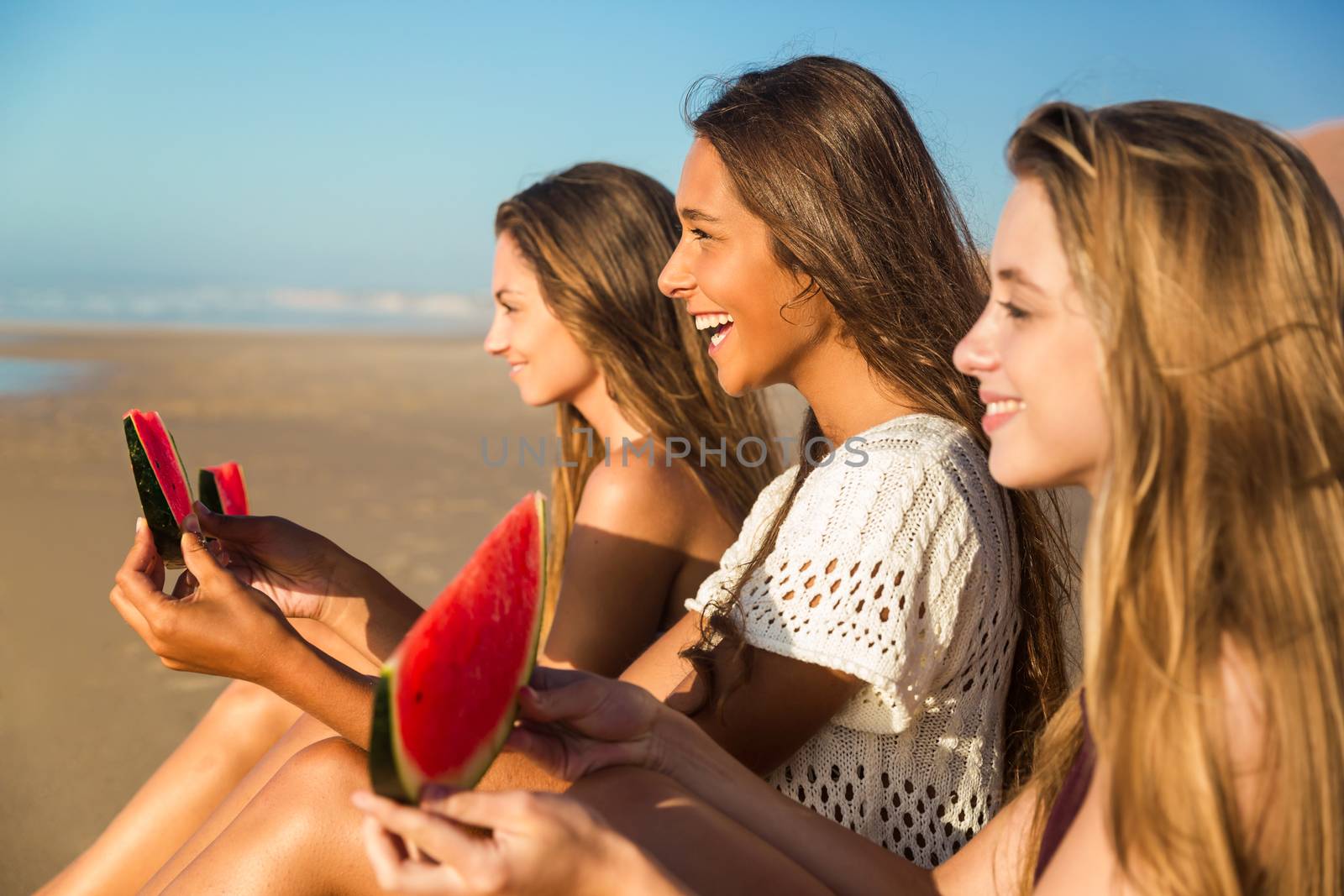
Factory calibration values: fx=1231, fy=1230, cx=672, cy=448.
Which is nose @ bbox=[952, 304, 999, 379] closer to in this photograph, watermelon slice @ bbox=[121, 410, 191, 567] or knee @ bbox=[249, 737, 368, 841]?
knee @ bbox=[249, 737, 368, 841]

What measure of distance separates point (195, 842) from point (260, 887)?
2.13 ft

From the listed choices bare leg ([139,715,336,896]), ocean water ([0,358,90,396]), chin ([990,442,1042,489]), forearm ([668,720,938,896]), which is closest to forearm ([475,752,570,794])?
forearm ([668,720,938,896])

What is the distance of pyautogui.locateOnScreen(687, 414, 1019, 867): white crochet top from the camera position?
2518 mm

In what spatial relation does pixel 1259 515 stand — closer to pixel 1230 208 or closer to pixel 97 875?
pixel 1230 208

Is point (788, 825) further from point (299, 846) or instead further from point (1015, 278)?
point (1015, 278)

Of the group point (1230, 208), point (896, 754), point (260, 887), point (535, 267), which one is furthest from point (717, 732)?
point (535, 267)

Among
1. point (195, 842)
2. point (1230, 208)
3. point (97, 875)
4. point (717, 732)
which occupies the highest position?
point (1230, 208)

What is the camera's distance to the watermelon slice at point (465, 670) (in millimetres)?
1701

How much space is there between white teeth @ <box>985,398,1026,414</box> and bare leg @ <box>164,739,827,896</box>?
0.86 metres

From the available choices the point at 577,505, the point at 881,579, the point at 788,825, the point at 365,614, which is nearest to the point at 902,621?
the point at 881,579

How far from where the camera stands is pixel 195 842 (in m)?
2.83

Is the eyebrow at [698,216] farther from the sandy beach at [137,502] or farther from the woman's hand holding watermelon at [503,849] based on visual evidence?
the sandy beach at [137,502]

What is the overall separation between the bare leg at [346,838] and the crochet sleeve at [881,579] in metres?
0.46

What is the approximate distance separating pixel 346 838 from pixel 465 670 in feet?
1.83
